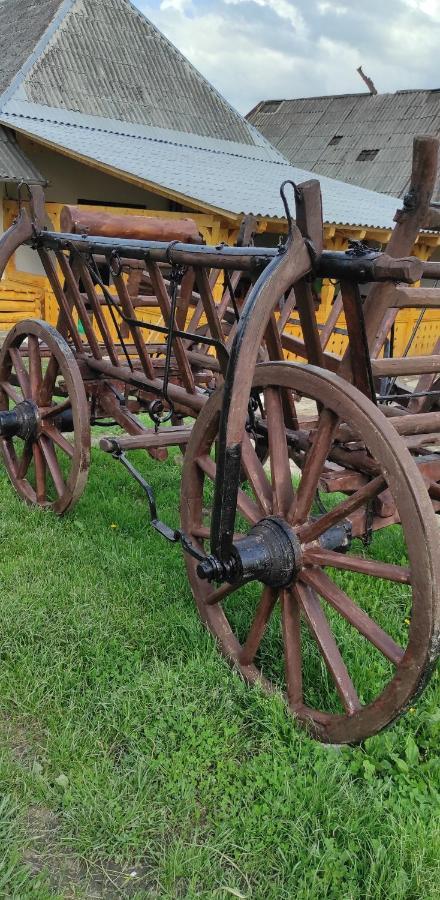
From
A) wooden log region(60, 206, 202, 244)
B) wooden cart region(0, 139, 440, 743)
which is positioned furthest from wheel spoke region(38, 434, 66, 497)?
wooden log region(60, 206, 202, 244)

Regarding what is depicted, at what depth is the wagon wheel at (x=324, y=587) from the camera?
197 centimetres

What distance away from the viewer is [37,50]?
43.5 ft

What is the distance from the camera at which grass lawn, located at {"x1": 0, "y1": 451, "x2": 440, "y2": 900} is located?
190 centimetres

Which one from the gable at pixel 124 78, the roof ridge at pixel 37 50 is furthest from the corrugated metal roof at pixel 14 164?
the gable at pixel 124 78

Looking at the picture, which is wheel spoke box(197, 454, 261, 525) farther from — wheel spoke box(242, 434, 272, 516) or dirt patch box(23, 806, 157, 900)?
dirt patch box(23, 806, 157, 900)

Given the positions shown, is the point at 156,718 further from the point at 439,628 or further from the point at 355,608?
the point at 439,628

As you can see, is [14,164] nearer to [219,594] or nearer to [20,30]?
[20,30]

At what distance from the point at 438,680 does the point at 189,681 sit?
0.96 metres

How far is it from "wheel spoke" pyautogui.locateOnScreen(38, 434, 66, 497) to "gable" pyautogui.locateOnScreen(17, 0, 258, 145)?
10267 mm

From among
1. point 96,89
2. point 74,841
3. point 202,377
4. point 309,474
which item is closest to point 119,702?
point 74,841

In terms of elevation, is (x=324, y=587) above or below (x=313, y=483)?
below

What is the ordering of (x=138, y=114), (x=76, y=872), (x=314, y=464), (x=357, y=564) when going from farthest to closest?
(x=138, y=114)
(x=314, y=464)
(x=357, y=564)
(x=76, y=872)

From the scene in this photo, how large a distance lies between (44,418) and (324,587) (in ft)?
7.73

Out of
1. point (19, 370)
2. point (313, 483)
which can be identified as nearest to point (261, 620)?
point (313, 483)
